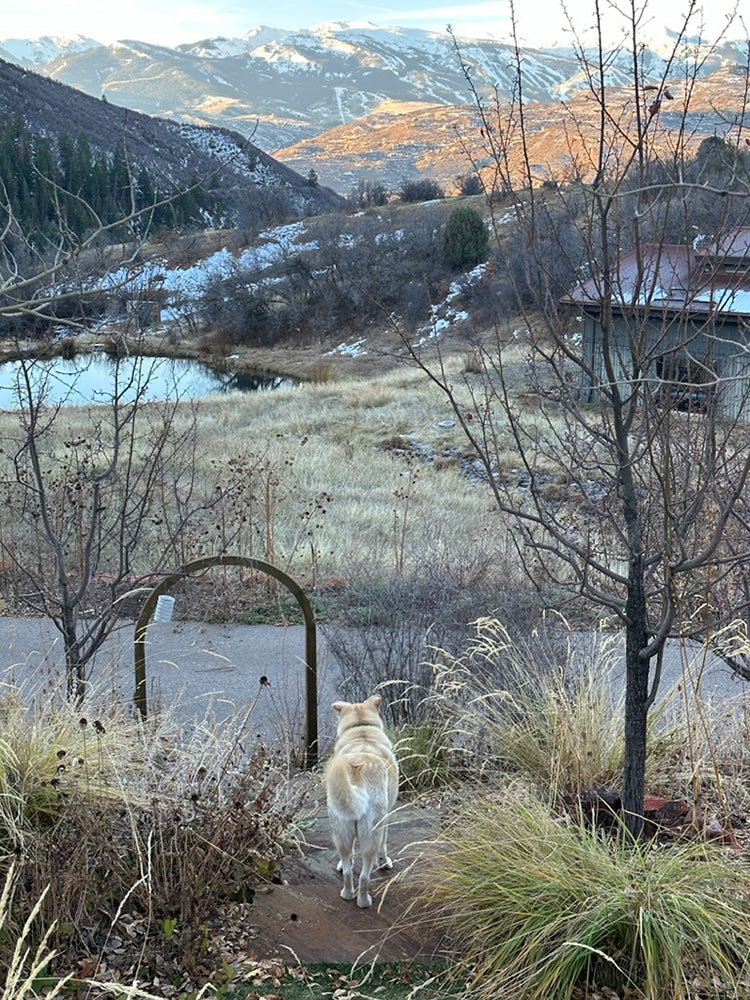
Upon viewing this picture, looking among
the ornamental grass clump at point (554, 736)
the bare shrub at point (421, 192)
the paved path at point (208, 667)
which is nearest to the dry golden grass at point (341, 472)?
the paved path at point (208, 667)

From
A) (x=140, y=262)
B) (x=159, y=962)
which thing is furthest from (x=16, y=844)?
(x=140, y=262)

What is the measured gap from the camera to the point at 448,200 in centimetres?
6147

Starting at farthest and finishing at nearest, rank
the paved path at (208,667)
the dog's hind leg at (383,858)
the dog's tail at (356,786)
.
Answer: the paved path at (208,667) → the dog's hind leg at (383,858) → the dog's tail at (356,786)

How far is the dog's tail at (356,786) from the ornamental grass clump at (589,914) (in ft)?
1.12

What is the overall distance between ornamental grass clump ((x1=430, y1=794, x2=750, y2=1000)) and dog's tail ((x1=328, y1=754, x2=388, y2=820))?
341 millimetres

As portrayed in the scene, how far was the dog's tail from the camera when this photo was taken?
365cm

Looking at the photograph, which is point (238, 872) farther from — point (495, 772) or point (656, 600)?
point (656, 600)

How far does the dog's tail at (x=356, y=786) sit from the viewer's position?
365 cm

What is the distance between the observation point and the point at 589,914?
322 centimetres

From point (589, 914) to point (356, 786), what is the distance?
3.04ft

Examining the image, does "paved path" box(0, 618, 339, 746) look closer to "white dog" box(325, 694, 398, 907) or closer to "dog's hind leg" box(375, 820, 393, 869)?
"dog's hind leg" box(375, 820, 393, 869)

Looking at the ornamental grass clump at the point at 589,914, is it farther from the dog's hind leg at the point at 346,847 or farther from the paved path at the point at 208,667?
the paved path at the point at 208,667

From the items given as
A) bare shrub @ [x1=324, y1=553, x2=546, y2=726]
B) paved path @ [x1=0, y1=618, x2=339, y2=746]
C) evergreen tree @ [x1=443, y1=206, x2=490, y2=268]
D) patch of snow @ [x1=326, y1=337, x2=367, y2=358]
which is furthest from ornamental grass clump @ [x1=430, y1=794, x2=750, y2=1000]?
evergreen tree @ [x1=443, y1=206, x2=490, y2=268]

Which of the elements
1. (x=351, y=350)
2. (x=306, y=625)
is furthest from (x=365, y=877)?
(x=351, y=350)
